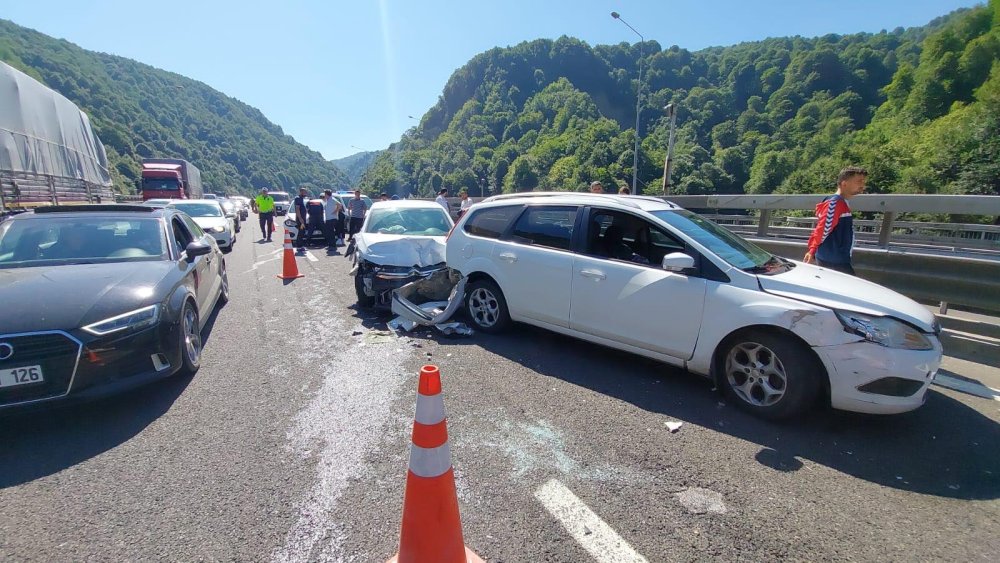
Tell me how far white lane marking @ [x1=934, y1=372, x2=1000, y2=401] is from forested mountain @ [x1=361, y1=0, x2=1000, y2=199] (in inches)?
1175

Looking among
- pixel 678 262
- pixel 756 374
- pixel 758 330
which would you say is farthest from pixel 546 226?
pixel 756 374

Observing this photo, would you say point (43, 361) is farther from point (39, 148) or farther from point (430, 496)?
point (39, 148)

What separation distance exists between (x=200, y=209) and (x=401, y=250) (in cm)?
1018

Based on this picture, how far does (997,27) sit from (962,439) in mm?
106184

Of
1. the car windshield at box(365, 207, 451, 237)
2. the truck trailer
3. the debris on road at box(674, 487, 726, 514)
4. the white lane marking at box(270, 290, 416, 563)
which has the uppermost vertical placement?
the truck trailer

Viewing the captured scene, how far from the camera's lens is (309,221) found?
13.9m

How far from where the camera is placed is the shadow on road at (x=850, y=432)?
9.13ft

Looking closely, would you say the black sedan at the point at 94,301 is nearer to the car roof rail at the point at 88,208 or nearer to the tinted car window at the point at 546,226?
the car roof rail at the point at 88,208

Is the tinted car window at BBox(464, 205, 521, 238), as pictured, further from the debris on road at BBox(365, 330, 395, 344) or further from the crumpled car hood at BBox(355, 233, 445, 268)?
the debris on road at BBox(365, 330, 395, 344)

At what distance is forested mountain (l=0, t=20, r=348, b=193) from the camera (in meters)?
89.1

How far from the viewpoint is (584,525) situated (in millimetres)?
2312

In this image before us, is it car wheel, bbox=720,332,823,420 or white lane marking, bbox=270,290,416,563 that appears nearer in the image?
white lane marking, bbox=270,290,416,563

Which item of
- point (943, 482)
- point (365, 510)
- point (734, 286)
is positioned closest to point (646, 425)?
point (734, 286)

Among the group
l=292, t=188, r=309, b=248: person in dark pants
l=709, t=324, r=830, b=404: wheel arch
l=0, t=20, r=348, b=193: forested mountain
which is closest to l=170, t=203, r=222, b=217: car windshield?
l=292, t=188, r=309, b=248: person in dark pants
